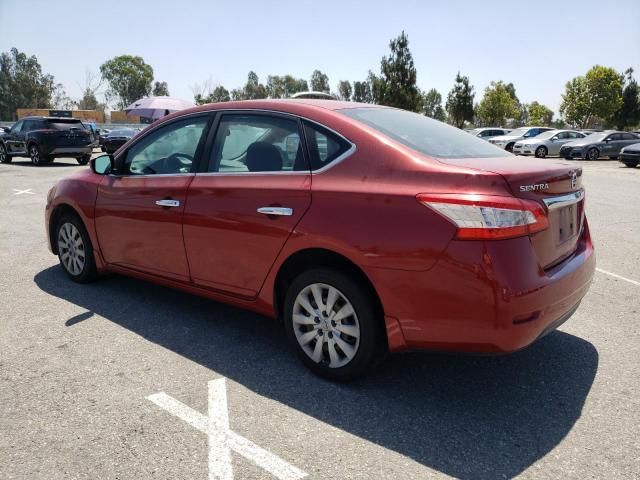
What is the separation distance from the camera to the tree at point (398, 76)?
42.5 metres

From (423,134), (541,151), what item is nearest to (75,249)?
(423,134)

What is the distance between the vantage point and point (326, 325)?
309 cm

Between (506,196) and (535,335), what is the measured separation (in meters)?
0.73

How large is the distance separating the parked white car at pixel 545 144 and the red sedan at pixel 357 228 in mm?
25741

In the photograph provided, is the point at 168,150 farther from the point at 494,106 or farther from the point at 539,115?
the point at 539,115

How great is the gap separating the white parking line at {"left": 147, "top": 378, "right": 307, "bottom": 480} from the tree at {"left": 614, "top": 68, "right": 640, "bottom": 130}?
76650 millimetres

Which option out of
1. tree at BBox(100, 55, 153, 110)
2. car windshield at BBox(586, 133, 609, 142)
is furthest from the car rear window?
tree at BBox(100, 55, 153, 110)

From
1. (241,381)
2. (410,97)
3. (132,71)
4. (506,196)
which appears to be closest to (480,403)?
(506,196)

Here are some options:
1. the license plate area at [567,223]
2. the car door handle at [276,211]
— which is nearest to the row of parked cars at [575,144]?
the license plate area at [567,223]

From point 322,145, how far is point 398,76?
42049mm

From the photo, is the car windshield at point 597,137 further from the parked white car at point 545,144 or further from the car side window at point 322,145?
the car side window at point 322,145

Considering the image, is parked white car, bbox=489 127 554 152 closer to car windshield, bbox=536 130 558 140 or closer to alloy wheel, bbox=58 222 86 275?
car windshield, bbox=536 130 558 140

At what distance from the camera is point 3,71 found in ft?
327

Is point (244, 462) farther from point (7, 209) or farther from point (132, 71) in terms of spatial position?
point (132, 71)
